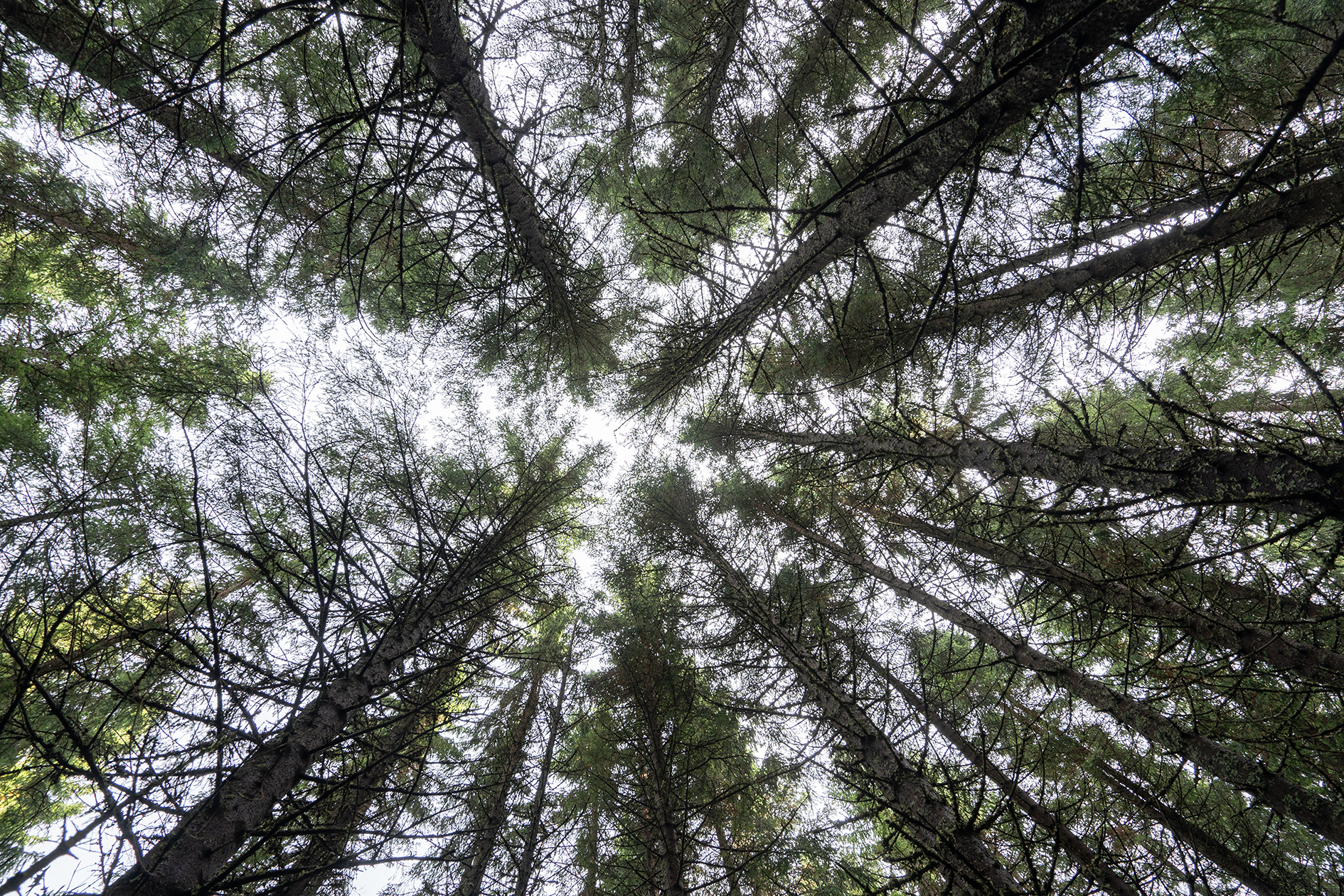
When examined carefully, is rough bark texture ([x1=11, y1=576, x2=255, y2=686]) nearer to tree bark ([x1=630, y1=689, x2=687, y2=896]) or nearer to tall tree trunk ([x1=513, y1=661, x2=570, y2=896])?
tall tree trunk ([x1=513, y1=661, x2=570, y2=896])

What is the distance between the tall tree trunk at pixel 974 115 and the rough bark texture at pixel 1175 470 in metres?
1.52

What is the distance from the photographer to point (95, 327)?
709 centimetres

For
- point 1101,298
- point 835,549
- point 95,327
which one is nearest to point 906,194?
point 1101,298

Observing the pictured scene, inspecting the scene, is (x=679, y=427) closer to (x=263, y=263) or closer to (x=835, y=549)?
(x=835, y=549)

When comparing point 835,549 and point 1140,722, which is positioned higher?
point 835,549

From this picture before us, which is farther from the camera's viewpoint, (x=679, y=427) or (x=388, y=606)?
(x=679, y=427)

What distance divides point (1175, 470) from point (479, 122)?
501 cm

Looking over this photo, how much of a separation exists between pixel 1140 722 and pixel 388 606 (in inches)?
256

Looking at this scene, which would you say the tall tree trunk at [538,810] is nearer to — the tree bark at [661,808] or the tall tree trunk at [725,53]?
the tree bark at [661,808]

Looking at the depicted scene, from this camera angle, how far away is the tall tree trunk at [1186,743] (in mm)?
3385

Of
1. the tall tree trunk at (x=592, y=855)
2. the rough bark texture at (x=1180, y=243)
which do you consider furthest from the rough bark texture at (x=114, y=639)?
the tall tree trunk at (x=592, y=855)

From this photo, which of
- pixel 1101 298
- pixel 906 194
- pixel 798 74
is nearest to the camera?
pixel 906 194

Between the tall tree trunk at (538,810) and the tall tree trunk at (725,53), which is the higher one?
the tall tree trunk at (725,53)

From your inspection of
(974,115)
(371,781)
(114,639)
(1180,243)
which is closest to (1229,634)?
(1180,243)
